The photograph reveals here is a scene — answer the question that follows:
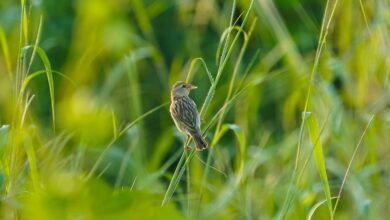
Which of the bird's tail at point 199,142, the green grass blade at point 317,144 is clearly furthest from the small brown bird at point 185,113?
the green grass blade at point 317,144

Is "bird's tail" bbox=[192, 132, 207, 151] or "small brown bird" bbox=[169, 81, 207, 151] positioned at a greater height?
"bird's tail" bbox=[192, 132, 207, 151]

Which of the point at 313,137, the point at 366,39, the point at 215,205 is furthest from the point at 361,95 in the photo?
the point at 313,137

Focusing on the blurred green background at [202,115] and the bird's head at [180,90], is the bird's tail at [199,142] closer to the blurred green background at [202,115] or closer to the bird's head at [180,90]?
the blurred green background at [202,115]

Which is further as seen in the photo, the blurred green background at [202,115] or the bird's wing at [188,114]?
the bird's wing at [188,114]

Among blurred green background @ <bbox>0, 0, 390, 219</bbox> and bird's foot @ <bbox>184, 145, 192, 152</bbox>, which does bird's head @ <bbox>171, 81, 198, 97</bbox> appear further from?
bird's foot @ <bbox>184, 145, 192, 152</bbox>

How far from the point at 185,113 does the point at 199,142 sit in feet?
1.32

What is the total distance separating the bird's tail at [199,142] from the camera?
2.38 meters

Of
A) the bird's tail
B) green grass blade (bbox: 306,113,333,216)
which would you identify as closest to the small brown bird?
the bird's tail

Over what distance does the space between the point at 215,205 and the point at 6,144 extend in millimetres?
1221

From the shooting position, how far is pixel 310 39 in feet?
19.8

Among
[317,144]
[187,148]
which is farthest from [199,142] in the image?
[317,144]

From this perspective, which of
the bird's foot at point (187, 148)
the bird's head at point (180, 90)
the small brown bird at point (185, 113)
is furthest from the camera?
the bird's head at point (180, 90)

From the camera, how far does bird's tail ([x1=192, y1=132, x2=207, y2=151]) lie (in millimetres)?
2377

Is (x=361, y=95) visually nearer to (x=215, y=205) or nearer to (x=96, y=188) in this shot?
(x=215, y=205)
